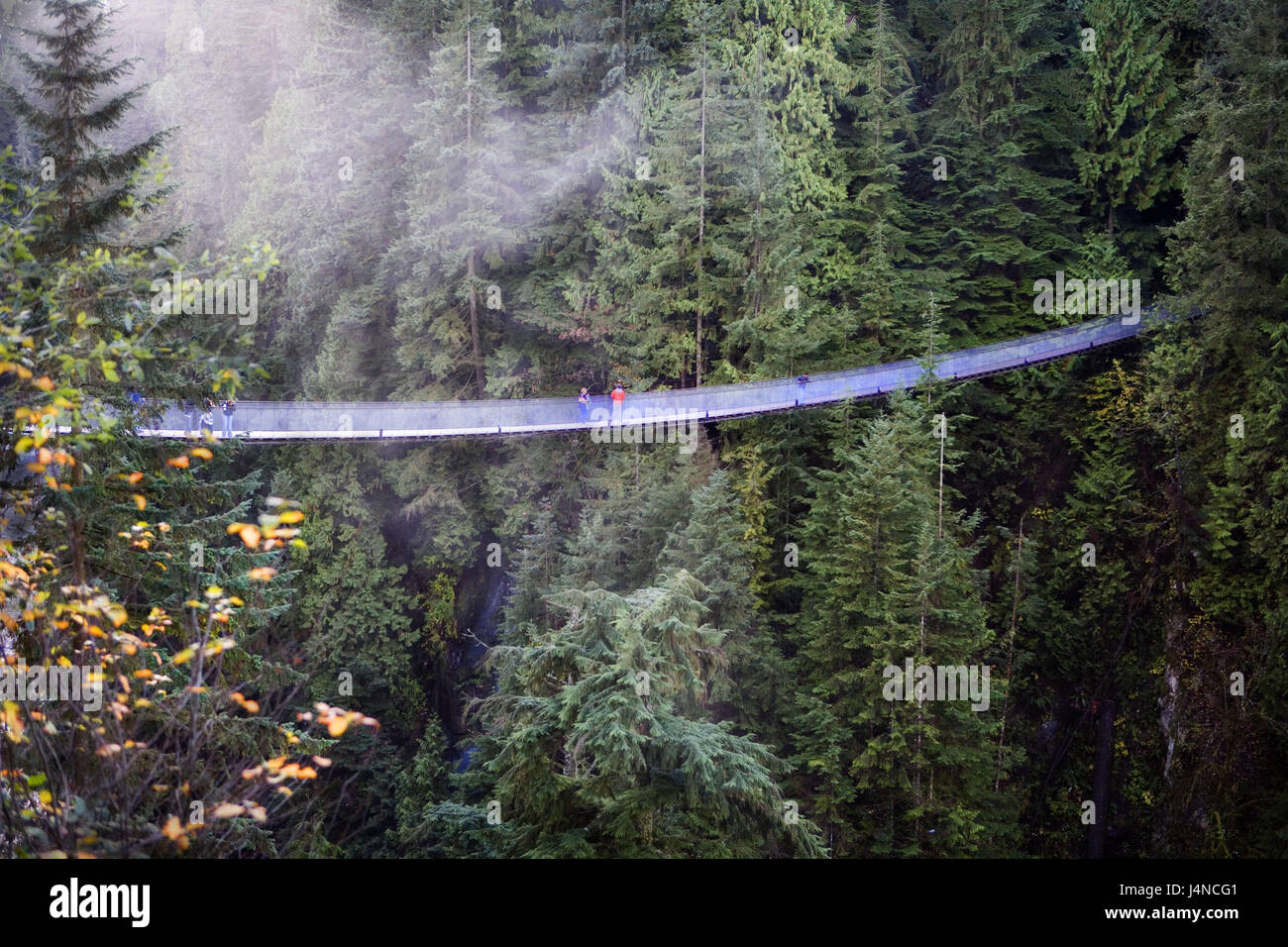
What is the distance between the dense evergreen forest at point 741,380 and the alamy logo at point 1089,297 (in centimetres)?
27

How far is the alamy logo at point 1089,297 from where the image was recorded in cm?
2144

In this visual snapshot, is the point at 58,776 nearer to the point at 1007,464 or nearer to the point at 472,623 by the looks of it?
the point at 472,623

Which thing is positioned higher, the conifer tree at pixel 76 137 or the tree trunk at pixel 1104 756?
the conifer tree at pixel 76 137

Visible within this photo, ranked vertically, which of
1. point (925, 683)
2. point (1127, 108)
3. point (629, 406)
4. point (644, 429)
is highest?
point (1127, 108)

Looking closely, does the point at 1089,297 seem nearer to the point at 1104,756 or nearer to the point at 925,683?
the point at 1104,756

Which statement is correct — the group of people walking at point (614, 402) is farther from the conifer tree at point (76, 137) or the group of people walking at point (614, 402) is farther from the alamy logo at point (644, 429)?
the conifer tree at point (76, 137)

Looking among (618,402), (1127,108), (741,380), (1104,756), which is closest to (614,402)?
(618,402)

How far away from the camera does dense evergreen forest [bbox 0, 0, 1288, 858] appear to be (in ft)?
42.8

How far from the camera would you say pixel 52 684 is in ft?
28.7

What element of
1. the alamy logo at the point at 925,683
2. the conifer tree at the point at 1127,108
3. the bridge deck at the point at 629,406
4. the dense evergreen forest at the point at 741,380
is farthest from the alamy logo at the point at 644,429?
the conifer tree at the point at 1127,108

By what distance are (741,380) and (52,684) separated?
43.3 ft
